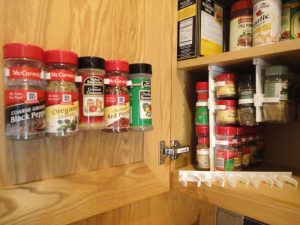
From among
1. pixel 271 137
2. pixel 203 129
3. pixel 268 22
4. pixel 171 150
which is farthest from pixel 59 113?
pixel 271 137

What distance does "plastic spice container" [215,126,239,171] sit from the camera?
708 millimetres

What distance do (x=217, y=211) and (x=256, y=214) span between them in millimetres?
640

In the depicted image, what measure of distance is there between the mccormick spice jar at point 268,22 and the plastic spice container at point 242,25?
0.05 m

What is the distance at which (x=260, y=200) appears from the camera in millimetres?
540

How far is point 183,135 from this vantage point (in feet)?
2.64

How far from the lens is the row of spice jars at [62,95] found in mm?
425

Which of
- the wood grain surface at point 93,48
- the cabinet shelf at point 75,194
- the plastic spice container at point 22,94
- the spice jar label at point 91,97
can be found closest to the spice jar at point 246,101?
the wood grain surface at point 93,48

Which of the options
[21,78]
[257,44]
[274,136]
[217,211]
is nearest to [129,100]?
[21,78]

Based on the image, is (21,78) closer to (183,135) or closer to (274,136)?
(183,135)

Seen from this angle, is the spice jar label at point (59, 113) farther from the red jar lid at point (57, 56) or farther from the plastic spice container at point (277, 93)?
the plastic spice container at point (277, 93)

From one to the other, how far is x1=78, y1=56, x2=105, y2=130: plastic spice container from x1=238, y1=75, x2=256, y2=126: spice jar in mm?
445

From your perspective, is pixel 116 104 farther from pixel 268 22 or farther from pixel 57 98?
pixel 268 22

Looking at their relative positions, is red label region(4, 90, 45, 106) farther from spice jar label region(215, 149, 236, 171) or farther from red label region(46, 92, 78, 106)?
spice jar label region(215, 149, 236, 171)

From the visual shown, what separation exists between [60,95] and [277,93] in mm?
557
